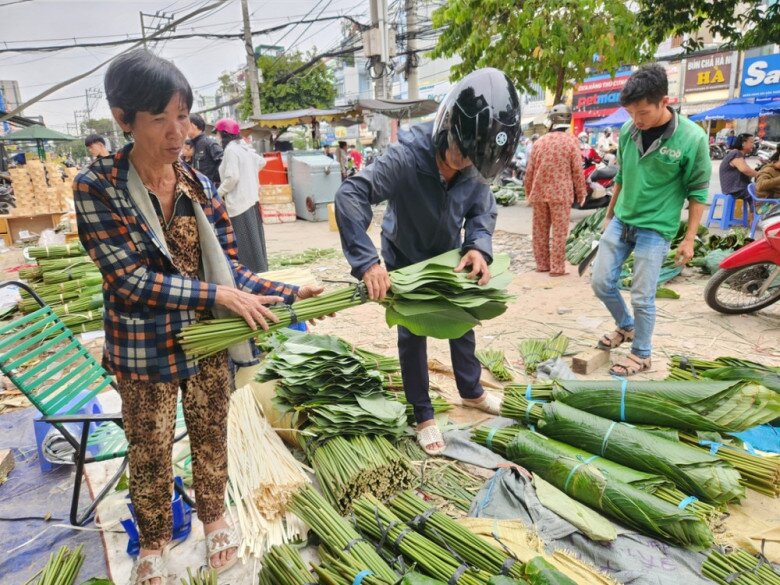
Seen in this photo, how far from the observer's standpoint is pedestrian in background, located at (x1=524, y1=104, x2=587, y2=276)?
246 inches

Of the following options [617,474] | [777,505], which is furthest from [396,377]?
[777,505]

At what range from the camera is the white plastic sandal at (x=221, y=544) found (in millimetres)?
2090

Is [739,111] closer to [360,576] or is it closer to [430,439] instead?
[430,439]

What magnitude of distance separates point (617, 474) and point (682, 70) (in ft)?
105

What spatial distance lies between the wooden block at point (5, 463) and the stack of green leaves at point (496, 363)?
3.07 meters

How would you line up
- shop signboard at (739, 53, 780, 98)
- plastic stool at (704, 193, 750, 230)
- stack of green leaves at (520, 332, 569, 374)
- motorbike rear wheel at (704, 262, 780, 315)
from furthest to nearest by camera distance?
shop signboard at (739, 53, 780, 98)
plastic stool at (704, 193, 750, 230)
motorbike rear wheel at (704, 262, 780, 315)
stack of green leaves at (520, 332, 569, 374)

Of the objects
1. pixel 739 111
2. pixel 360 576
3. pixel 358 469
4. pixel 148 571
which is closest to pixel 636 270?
pixel 358 469

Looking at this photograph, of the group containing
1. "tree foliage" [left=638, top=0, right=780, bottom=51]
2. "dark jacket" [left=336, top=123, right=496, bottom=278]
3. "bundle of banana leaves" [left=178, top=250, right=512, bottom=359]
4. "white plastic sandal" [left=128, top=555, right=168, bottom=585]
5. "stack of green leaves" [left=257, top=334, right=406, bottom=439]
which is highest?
"tree foliage" [left=638, top=0, right=780, bottom=51]

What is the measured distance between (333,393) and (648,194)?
247cm

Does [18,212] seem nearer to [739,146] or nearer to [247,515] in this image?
[247,515]

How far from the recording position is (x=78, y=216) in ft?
5.30

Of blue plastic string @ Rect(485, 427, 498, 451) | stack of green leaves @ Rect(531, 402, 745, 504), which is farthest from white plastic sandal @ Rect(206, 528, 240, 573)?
stack of green leaves @ Rect(531, 402, 745, 504)

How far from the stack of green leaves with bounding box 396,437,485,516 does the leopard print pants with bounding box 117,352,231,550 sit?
0.96 meters

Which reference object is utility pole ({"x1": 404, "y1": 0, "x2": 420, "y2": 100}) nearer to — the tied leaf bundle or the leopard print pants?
the tied leaf bundle
